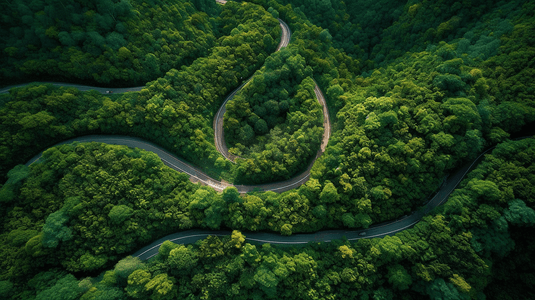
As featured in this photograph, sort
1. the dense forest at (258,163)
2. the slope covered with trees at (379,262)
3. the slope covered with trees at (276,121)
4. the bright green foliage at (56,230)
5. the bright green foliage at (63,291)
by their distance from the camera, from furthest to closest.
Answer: the slope covered with trees at (276,121) < the dense forest at (258,163) < the slope covered with trees at (379,262) < the bright green foliage at (56,230) < the bright green foliage at (63,291)

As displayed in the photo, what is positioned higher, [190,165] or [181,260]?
[190,165]

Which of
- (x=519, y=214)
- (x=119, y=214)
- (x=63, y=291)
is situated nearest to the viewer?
(x=63, y=291)

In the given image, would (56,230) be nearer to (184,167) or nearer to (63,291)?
(63,291)

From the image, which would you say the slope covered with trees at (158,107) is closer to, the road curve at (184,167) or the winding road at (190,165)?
the road curve at (184,167)

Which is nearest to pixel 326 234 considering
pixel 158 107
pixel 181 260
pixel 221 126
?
pixel 181 260

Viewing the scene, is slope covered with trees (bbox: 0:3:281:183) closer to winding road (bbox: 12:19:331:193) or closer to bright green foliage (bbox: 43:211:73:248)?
winding road (bbox: 12:19:331:193)

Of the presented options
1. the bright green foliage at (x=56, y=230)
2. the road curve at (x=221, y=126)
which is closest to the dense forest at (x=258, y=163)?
the bright green foliage at (x=56, y=230)
